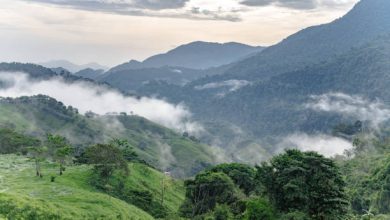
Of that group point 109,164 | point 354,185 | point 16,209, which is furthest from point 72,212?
point 354,185

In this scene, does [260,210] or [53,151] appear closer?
[260,210]

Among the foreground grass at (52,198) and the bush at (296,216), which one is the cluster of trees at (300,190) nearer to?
the bush at (296,216)

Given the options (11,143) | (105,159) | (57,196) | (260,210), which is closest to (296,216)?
(260,210)

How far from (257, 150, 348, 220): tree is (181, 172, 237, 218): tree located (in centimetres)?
2611

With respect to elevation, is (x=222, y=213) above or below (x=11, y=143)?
above

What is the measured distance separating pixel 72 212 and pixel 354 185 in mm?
124964

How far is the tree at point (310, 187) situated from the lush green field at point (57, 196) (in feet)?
90.3

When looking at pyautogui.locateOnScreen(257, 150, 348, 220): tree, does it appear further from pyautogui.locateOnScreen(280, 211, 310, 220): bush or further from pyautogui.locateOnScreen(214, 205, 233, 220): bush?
pyautogui.locateOnScreen(214, 205, 233, 220): bush

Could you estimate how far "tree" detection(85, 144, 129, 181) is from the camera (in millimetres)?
95125

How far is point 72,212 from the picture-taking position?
6600 centimetres

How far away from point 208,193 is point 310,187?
121 ft

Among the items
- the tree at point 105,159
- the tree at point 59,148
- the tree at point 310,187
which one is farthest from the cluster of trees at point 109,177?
the tree at point 310,187

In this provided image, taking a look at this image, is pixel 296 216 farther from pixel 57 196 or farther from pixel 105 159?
pixel 105 159

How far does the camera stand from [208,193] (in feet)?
322
